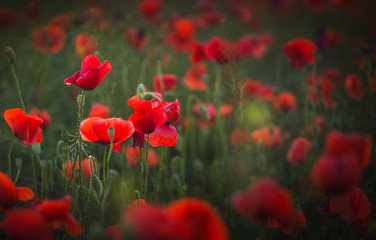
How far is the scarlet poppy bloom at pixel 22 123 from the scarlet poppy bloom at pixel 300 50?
117 centimetres

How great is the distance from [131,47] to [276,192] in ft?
3.73

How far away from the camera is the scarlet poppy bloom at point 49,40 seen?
7.18 feet

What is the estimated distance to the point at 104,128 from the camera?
2.92 feet

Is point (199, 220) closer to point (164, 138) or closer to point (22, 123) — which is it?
point (164, 138)

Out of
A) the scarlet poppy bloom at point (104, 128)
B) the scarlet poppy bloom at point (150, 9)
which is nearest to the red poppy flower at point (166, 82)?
the scarlet poppy bloom at point (104, 128)

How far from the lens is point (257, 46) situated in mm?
2543

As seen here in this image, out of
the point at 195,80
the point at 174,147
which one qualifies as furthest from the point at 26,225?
the point at 195,80

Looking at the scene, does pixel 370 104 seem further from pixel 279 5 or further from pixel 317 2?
pixel 317 2

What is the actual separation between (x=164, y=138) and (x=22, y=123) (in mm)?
421

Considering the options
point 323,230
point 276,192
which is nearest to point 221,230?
point 276,192

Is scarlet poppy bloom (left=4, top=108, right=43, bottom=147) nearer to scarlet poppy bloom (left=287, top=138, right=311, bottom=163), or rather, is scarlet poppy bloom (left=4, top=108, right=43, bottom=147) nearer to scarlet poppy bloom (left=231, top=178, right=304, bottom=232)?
scarlet poppy bloom (left=231, top=178, right=304, bottom=232)

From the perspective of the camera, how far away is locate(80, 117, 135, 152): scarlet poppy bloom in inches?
34.7

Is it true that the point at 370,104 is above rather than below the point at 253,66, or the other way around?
below

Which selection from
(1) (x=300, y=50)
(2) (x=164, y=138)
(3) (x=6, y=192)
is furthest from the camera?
(1) (x=300, y=50)
